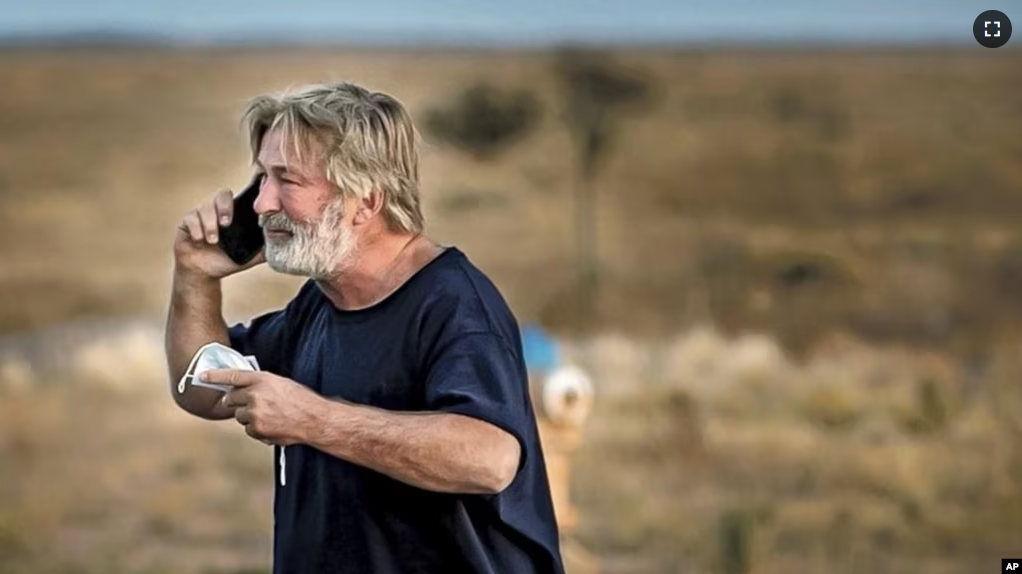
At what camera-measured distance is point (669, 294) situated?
24250 mm

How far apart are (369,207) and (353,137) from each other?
0.14 meters

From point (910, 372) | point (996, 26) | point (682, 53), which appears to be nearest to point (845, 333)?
point (910, 372)

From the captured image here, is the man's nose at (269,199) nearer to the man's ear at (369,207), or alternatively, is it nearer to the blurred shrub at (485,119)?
the man's ear at (369,207)

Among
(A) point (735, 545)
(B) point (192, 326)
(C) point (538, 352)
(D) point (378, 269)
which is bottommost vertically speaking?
(A) point (735, 545)

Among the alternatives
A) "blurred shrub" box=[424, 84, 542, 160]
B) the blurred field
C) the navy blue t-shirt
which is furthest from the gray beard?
"blurred shrub" box=[424, 84, 542, 160]

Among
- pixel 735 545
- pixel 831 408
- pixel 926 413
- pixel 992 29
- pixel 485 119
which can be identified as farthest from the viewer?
pixel 485 119

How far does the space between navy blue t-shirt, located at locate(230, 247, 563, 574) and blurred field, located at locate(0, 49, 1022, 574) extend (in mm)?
4713

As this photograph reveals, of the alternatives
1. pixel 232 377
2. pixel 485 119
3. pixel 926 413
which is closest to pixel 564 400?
pixel 232 377

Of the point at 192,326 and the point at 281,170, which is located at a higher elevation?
the point at 281,170

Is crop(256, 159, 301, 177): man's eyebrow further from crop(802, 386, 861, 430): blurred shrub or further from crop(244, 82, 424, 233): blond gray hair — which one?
crop(802, 386, 861, 430): blurred shrub

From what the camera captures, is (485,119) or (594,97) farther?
(594,97)

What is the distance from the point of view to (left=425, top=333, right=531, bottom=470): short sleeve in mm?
3355

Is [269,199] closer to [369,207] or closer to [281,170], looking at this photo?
[281,170]

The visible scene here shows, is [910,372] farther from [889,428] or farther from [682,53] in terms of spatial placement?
[682,53]
